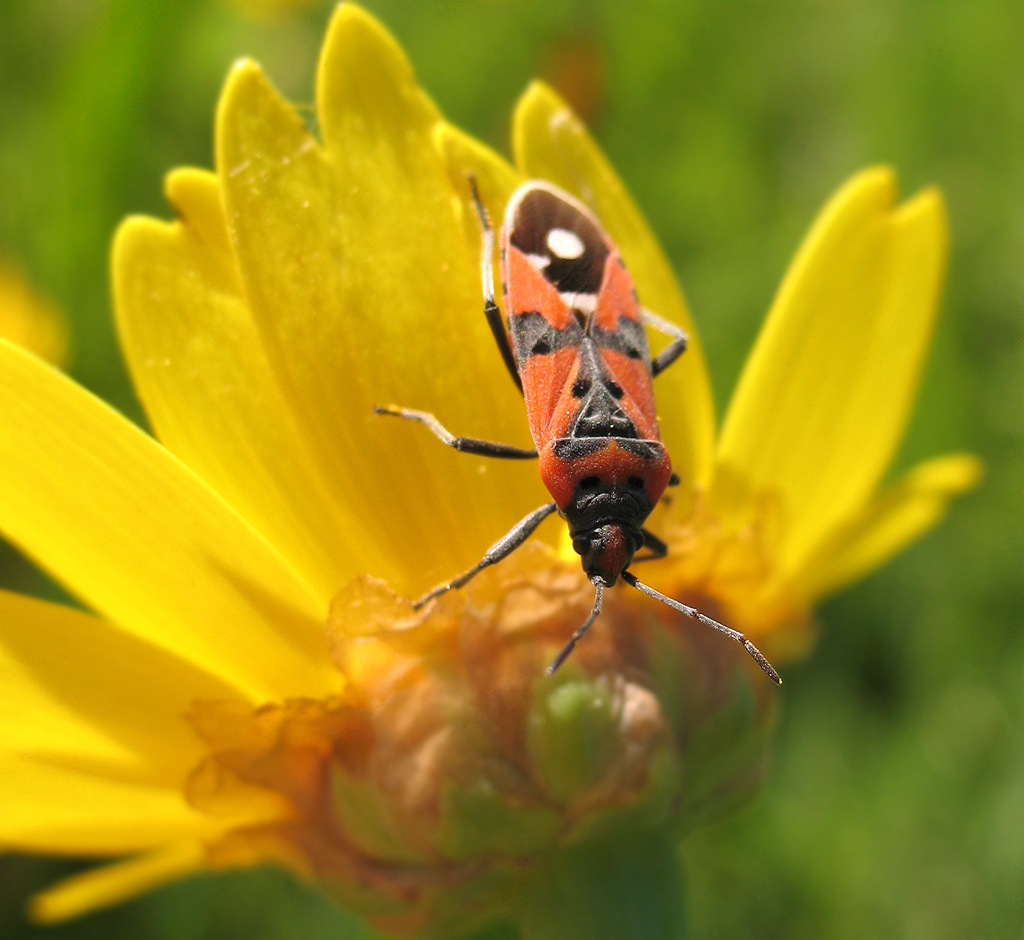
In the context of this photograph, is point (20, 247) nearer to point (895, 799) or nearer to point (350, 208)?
point (350, 208)

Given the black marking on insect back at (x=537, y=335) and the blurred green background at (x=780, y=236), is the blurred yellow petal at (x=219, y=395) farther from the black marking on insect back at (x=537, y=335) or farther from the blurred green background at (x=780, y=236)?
the blurred green background at (x=780, y=236)

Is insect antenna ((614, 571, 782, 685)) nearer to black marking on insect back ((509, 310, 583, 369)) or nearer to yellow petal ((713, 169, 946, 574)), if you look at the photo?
yellow petal ((713, 169, 946, 574))

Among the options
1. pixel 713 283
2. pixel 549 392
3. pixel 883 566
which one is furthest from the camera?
pixel 713 283

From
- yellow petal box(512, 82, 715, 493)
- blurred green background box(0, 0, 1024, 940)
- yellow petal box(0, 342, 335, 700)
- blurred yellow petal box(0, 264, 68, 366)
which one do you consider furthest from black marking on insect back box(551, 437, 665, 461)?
blurred yellow petal box(0, 264, 68, 366)

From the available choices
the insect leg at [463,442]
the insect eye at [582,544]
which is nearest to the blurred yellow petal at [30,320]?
the insect leg at [463,442]

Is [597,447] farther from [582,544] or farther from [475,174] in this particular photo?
[475,174]

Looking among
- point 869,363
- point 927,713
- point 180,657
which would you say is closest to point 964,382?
point 927,713

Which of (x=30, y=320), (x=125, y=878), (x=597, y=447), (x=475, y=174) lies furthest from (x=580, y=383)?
(x=30, y=320)
